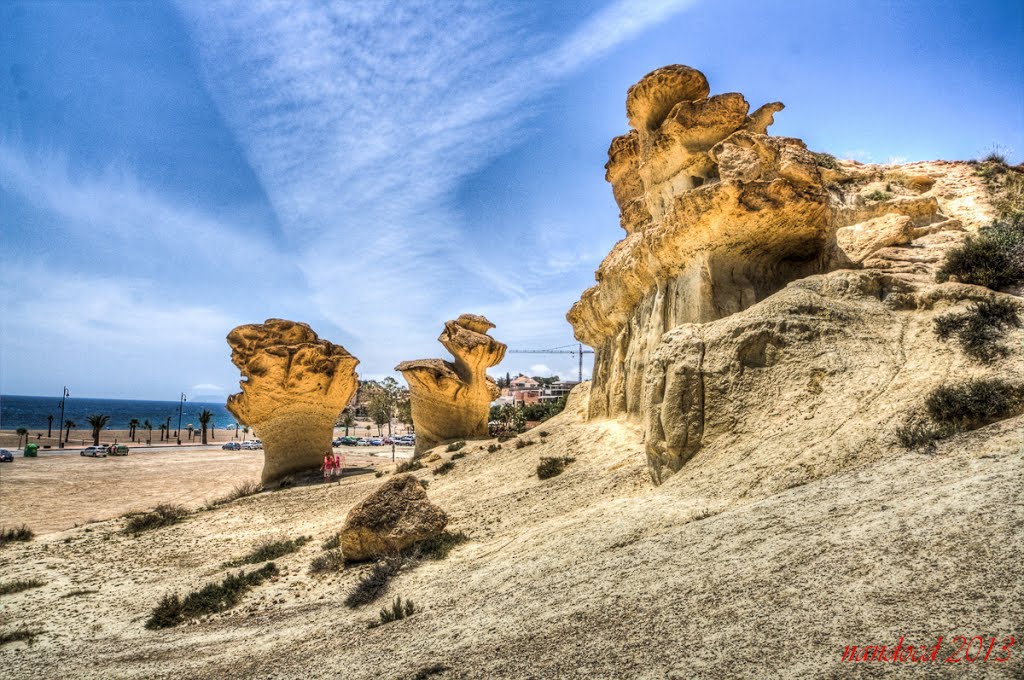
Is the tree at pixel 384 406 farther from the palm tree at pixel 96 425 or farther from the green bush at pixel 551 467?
the green bush at pixel 551 467

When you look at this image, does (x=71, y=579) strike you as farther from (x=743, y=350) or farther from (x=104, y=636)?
(x=743, y=350)

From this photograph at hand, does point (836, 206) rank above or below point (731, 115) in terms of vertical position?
below

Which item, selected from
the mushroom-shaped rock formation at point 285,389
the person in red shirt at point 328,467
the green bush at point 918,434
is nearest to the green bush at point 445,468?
the person in red shirt at point 328,467

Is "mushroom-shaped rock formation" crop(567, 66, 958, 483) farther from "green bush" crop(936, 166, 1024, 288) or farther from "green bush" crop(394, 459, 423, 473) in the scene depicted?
"green bush" crop(394, 459, 423, 473)

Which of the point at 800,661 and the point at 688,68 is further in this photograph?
the point at 688,68

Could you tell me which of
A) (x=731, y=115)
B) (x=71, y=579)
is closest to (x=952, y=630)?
(x=731, y=115)

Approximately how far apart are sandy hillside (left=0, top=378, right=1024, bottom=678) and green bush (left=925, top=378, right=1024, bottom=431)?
0.73ft

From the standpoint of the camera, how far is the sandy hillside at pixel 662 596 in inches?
117

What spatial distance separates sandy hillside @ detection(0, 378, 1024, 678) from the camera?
2967 millimetres

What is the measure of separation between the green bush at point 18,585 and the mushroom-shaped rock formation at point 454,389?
14387 millimetres

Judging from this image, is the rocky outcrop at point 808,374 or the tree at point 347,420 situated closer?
the rocky outcrop at point 808,374

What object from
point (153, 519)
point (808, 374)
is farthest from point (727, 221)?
point (153, 519)

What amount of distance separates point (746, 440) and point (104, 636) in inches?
361

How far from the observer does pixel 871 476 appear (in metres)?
4.52
